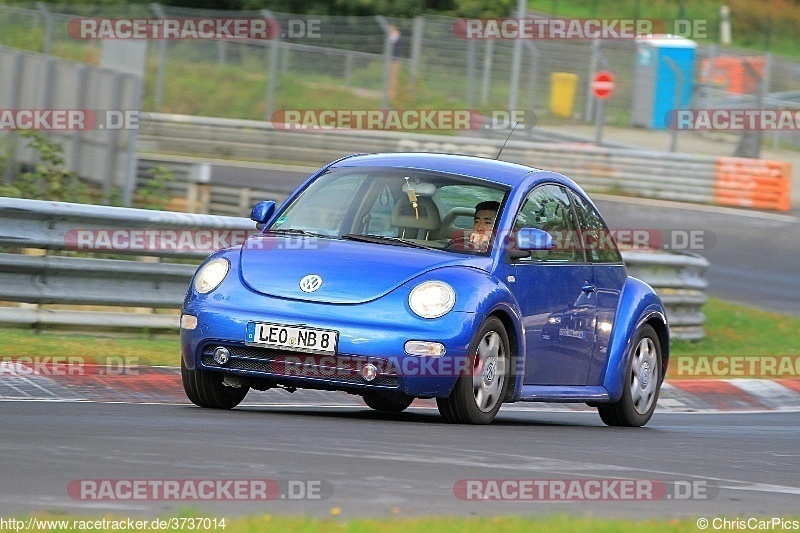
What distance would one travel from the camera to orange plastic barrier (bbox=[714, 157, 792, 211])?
29.8 metres

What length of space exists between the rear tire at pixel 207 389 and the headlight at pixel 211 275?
1.44 ft

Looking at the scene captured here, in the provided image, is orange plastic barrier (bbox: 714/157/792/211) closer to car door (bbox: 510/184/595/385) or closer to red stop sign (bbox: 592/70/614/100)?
red stop sign (bbox: 592/70/614/100)

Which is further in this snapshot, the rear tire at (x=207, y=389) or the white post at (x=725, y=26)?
the white post at (x=725, y=26)

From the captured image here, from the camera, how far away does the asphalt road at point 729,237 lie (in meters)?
22.1

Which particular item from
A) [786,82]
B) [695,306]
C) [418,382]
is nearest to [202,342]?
[418,382]

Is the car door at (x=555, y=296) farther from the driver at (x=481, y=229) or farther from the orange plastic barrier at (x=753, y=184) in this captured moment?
the orange plastic barrier at (x=753, y=184)

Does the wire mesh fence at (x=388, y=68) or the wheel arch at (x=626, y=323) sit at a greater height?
the wire mesh fence at (x=388, y=68)

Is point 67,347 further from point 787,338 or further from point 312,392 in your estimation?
point 787,338

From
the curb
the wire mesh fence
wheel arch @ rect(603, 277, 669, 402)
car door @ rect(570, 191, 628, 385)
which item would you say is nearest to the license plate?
the curb

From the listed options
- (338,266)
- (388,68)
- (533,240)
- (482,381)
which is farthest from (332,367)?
(388,68)

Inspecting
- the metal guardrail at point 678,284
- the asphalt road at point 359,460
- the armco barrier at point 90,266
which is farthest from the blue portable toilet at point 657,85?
the asphalt road at point 359,460

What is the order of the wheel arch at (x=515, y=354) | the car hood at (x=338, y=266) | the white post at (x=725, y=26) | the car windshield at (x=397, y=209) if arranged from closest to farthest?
the car hood at (x=338, y=266) → the wheel arch at (x=515, y=354) → the car windshield at (x=397, y=209) → the white post at (x=725, y=26)

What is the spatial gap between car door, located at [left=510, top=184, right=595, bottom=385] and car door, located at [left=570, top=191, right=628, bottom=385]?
3.3 inches

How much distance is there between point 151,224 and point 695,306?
22.0ft
